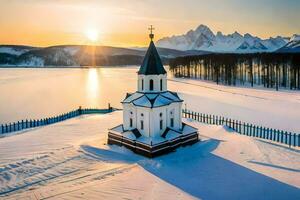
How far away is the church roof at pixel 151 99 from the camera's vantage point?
18.7 m

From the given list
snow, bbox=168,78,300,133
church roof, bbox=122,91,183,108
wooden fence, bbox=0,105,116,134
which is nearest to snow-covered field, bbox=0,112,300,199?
wooden fence, bbox=0,105,116,134

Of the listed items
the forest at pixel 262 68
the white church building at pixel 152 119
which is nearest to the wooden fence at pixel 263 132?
the white church building at pixel 152 119

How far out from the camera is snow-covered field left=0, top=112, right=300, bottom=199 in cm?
1334

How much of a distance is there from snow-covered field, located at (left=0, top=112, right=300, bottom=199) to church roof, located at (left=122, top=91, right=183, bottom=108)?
325cm

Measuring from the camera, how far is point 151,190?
13555 mm

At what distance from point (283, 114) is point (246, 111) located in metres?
3.73

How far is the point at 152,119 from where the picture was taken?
61.0ft

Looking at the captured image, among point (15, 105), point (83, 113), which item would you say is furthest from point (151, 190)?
point (15, 105)

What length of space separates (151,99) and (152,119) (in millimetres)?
1298

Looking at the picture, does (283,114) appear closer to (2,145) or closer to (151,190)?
(151,190)

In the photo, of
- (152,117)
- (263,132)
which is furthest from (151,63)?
(263,132)

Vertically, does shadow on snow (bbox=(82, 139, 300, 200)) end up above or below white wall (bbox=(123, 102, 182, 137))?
below

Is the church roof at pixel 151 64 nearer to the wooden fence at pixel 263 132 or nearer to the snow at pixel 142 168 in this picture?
the snow at pixel 142 168

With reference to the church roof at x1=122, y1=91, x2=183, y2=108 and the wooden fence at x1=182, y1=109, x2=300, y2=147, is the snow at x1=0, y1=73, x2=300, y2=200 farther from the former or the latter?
the church roof at x1=122, y1=91, x2=183, y2=108
